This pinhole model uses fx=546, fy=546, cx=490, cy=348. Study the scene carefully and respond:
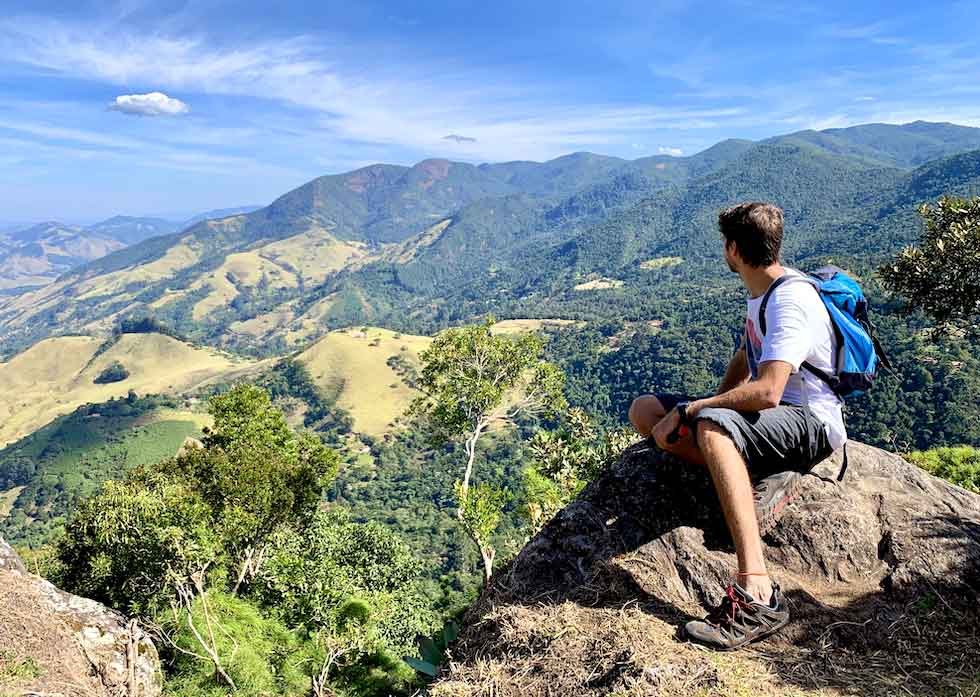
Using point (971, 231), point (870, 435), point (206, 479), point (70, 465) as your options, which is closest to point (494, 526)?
point (206, 479)

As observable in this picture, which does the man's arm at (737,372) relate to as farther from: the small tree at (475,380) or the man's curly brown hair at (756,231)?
the small tree at (475,380)

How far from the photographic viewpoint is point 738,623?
3.39 m

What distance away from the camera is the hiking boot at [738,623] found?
3355 millimetres

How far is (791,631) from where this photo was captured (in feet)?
11.6

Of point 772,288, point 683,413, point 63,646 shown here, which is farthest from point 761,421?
point 63,646

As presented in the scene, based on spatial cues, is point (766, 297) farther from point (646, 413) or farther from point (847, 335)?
point (646, 413)

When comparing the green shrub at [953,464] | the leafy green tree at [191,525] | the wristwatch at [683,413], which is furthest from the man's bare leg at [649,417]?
the green shrub at [953,464]

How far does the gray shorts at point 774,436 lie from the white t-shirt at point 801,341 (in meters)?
0.10

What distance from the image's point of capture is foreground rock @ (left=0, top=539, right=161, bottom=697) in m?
6.53

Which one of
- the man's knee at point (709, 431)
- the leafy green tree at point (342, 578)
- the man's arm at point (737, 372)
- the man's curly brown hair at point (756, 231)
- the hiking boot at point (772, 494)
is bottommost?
the leafy green tree at point (342, 578)

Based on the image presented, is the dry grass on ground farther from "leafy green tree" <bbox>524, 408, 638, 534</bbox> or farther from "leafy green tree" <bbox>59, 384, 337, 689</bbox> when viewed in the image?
"leafy green tree" <bbox>524, 408, 638, 534</bbox>

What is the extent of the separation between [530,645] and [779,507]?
2261 millimetres

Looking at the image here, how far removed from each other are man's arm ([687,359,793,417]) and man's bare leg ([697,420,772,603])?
0.66 feet

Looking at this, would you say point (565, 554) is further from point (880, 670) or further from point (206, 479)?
point (206, 479)
